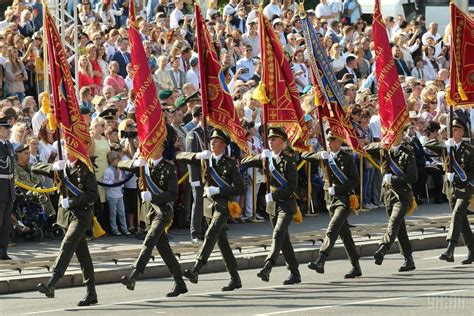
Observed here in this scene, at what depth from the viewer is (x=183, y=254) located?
1917 centimetres

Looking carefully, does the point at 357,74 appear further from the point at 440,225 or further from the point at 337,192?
the point at 337,192

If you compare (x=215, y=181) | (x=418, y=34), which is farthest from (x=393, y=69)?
(x=418, y=34)

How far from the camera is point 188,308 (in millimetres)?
15500

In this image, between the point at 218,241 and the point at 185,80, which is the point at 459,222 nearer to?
the point at 218,241

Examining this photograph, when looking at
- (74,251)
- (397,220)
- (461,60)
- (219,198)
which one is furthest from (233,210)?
(461,60)

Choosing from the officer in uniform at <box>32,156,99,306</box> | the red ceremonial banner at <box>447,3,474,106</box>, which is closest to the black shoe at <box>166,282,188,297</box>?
the officer in uniform at <box>32,156,99,306</box>

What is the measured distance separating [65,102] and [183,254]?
11.5 feet

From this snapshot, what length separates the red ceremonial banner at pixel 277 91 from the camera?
18.0 meters

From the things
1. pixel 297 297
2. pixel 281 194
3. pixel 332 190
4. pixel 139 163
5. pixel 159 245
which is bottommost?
pixel 297 297

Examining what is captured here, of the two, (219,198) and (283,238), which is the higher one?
(219,198)

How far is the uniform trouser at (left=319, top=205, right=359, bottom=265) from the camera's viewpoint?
1773cm

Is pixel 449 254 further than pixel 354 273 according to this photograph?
Yes

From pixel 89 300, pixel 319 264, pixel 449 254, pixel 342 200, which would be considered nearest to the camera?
pixel 89 300

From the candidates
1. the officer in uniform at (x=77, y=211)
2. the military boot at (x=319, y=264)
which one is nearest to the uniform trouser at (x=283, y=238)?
the military boot at (x=319, y=264)
